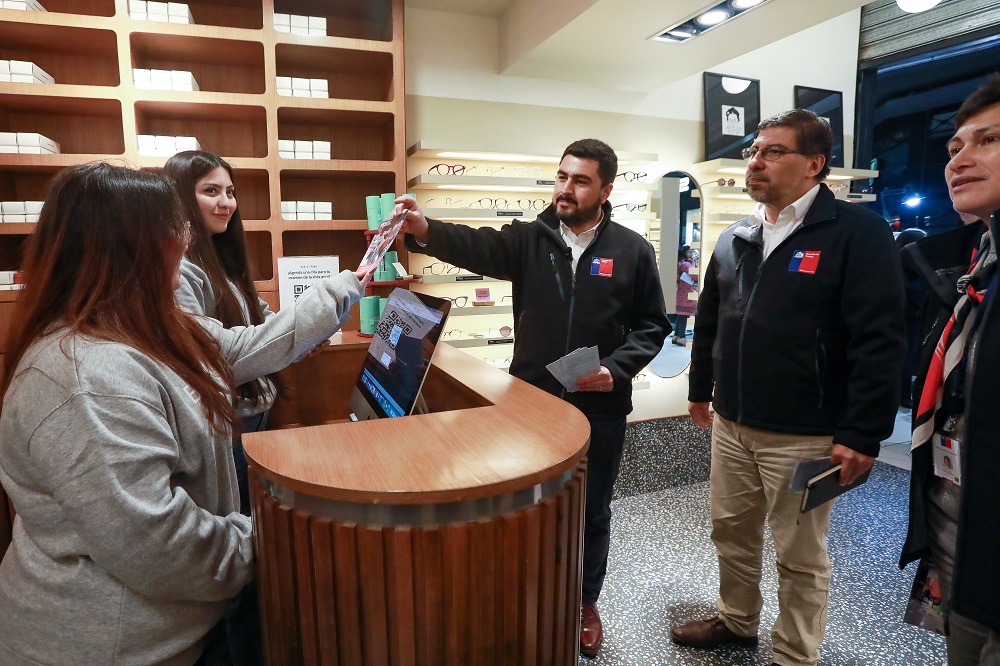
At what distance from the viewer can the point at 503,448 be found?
108 centimetres

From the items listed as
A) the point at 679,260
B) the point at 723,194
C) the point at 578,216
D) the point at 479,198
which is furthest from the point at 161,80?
the point at 723,194

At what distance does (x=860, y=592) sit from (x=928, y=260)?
6.24ft

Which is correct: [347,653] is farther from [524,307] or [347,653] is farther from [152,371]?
[524,307]

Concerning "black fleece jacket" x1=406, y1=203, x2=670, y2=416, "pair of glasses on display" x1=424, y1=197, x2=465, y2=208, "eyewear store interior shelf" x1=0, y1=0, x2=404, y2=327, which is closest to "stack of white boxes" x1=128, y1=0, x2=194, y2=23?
"eyewear store interior shelf" x1=0, y1=0, x2=404, y2=327

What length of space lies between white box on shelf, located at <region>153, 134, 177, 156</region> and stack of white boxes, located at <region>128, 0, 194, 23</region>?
0.62 metres

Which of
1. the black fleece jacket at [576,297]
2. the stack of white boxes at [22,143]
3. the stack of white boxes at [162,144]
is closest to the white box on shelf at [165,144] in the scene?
the stack of white boxes at [162,144]

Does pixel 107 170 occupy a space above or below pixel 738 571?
above

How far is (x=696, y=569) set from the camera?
287cm

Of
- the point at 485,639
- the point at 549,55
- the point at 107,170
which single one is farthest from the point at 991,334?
the point at 549,55

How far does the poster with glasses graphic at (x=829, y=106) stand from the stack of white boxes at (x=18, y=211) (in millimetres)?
5428

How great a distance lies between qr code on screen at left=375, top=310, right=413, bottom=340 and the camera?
1428 millimetres

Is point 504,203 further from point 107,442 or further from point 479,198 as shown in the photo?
point 107,442

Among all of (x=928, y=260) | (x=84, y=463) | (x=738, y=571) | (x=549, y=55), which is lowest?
(x=738, y=571)

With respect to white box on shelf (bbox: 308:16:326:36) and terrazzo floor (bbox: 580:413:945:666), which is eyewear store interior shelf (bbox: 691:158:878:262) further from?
white box on shelf (bbox: 308:16:326:36)
